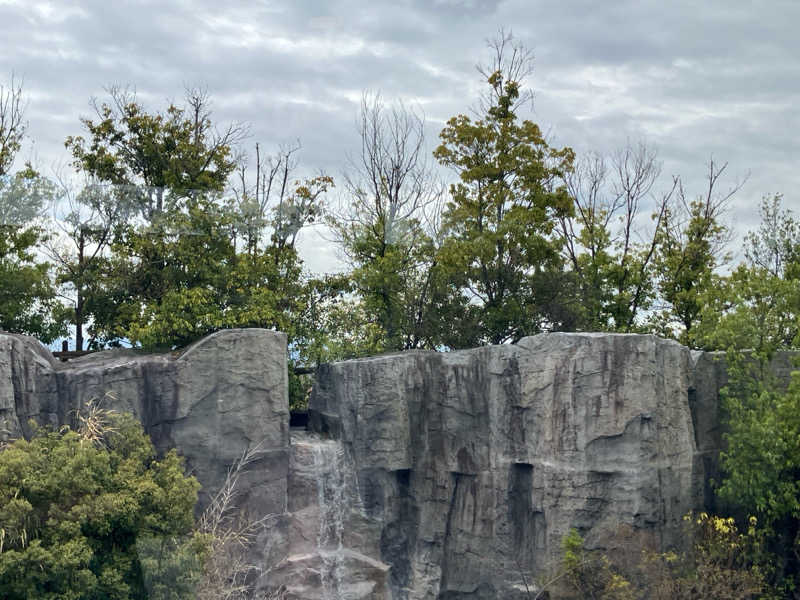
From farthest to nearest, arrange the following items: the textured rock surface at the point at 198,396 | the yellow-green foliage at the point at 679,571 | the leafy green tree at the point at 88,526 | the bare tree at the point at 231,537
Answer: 1. the textured rock surface at the point at 198,396
2. the yellow-green foliage at the point at 679,571
3. the bare tree at the point at 231,537
4. the leafy green tree at the point at 88,526

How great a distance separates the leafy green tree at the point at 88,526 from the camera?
16.3 metres

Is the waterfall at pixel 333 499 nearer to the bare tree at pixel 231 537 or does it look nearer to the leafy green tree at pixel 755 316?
the bare tree at pixel 231 537

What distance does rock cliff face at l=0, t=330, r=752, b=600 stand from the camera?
21.2 meters

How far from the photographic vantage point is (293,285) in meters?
27.4

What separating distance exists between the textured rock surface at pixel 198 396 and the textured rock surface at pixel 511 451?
6.88 feet

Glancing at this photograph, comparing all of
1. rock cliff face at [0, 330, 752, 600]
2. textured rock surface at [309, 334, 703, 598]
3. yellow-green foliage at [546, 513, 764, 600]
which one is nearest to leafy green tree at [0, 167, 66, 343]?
rock cliff face at [0, 330, 752, 600]

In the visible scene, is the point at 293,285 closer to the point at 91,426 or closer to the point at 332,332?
the point at 332,332

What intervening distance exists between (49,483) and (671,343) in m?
14.0

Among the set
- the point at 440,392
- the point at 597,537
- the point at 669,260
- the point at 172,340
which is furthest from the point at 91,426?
the point at 669,260

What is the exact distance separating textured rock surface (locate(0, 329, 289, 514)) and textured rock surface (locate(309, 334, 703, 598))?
210 cm

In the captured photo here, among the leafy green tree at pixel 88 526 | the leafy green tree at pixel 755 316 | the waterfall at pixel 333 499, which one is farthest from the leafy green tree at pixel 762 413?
the leafy green tree at pixel 88 526

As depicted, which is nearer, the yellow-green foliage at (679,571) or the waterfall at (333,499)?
the yellow-green foliage at (679,571)

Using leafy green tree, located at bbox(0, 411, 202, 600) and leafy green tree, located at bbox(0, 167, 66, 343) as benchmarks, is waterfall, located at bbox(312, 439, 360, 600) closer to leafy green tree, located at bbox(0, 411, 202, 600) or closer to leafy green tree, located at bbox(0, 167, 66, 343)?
leafy green tree, located at bbox(0, 411, 202, 600)

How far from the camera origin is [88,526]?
1709 centimetres
